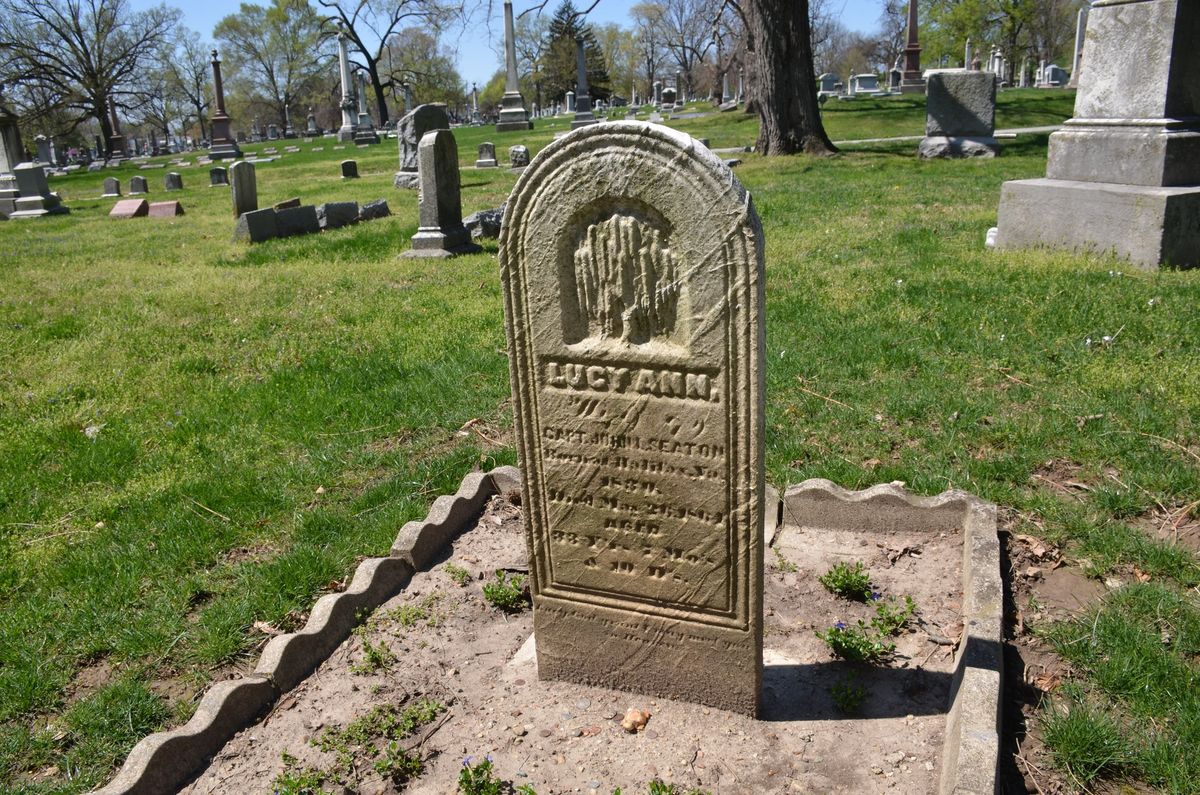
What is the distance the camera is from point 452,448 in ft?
17.9

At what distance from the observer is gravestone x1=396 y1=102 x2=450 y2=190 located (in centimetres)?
1694

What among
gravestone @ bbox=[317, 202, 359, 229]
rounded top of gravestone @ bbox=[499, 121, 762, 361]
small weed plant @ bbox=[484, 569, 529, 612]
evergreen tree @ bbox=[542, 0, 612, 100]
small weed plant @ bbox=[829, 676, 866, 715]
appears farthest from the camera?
evergreen tree @ bbox=[542, 0, 612, 100]

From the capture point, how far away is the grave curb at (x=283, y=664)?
2.93 metres

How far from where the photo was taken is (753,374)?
275cm

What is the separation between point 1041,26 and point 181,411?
6690cm

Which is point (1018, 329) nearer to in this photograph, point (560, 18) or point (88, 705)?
point (88, 705)

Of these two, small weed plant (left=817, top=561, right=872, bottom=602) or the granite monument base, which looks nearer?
small weed plant (left=817, top=561, right=872, bottom=602)

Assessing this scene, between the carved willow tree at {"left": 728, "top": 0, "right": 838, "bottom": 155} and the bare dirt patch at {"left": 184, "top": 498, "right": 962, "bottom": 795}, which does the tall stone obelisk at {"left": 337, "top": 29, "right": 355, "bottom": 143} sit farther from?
the bare dirt patch at {"left": 184, "top": 498, "right": 962, "bottom": 795}

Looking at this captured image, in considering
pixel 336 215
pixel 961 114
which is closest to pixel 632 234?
pixel 336 215

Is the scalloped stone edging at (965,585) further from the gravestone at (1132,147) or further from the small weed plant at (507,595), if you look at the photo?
the gravestone at (1132,147)

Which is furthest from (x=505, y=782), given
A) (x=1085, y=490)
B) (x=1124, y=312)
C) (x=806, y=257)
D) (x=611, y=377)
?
(x=806, y=257)

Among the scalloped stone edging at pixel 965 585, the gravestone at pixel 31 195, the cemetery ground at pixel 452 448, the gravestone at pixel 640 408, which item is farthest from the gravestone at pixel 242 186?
the gravestone at pixel 640 408

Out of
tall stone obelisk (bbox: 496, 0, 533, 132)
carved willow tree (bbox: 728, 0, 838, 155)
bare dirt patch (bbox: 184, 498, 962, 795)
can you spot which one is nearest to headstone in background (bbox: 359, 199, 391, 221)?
carved willow tree (bbox: 728, 0, 838, 155)

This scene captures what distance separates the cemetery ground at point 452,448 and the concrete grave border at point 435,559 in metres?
0.24
